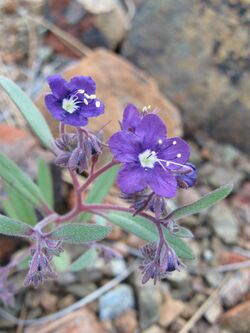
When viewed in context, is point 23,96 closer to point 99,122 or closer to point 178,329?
point 99,122

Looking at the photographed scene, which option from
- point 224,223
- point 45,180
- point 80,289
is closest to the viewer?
point 45,180

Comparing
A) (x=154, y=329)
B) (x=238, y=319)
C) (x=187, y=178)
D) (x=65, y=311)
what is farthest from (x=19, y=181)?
(x=238, y=319)

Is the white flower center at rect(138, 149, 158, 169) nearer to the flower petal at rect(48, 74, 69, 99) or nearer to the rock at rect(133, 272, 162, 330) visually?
the flower petal at rect(48, 74, 69, 99)

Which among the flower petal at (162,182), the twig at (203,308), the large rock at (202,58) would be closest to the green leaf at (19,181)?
the flower petal at (162,182)

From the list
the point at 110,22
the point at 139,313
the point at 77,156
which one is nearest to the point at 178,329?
the point at 139,313

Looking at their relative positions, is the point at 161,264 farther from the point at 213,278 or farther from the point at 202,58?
the point at 202,58

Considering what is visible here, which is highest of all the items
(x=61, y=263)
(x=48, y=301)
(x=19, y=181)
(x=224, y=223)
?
(x=19, y=181)

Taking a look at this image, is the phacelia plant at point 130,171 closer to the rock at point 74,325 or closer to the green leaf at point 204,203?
the green leaf at point 204,203
